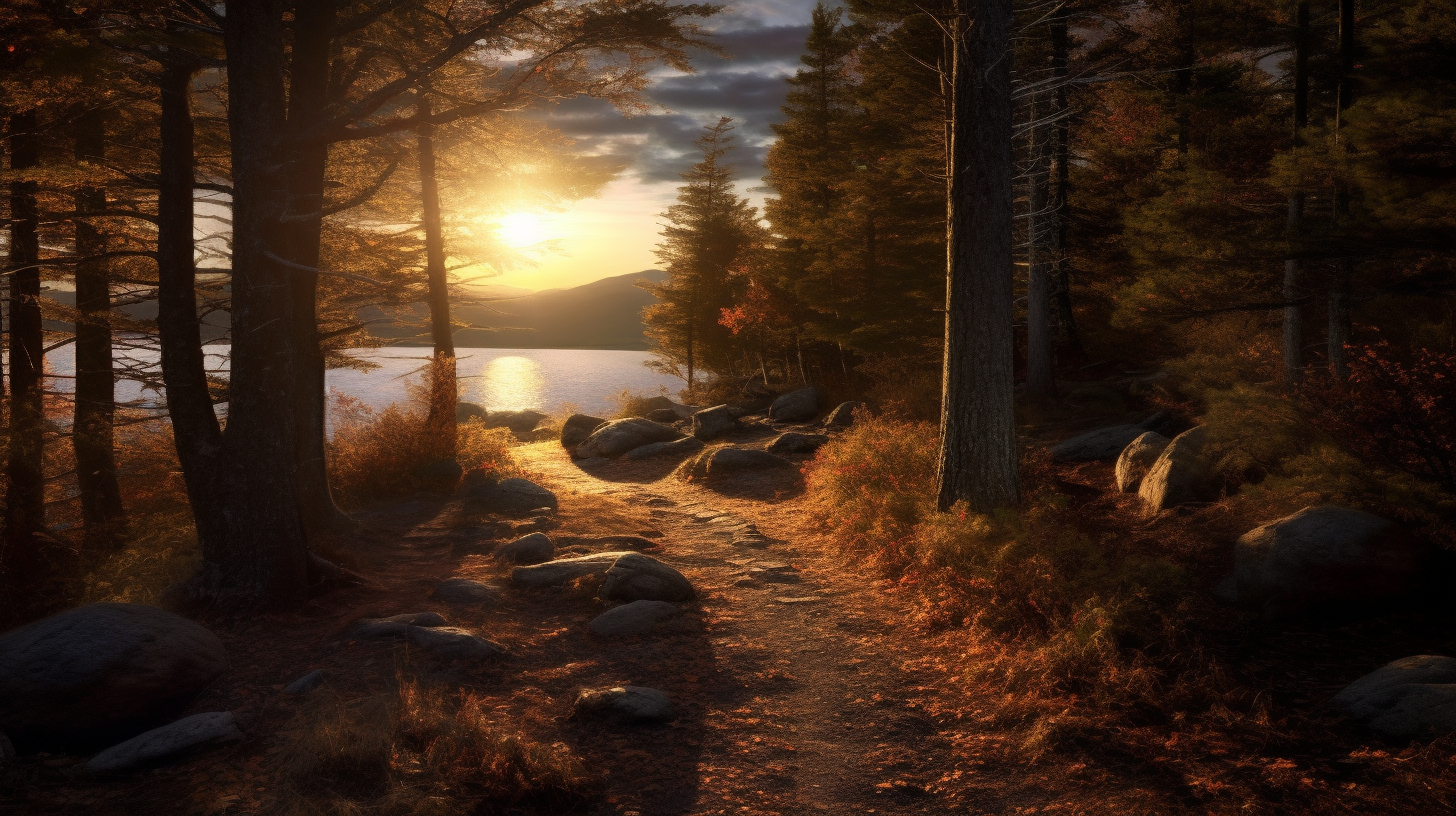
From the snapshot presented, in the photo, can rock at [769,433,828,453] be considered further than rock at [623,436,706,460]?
No

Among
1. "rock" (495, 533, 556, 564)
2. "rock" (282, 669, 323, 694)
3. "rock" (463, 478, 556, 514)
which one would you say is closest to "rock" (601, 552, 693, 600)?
"rock" (495, 533, 556, 564)

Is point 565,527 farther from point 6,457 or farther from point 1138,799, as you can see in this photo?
point 1138,799

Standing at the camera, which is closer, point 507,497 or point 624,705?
point 624,705

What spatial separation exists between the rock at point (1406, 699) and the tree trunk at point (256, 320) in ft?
27.6

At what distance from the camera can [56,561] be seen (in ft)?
26.6

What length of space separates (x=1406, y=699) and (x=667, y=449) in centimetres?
1564

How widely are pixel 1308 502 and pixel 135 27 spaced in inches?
479

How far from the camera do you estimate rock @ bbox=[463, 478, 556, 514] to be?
40.4 ft

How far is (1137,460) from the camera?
32.7 feet

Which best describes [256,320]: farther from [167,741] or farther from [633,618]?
[633,618]

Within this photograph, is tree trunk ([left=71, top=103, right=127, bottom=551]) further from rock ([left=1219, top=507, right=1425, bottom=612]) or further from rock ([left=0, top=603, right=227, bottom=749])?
rock ([left=1219, top=507, right=1425, bottom=612])

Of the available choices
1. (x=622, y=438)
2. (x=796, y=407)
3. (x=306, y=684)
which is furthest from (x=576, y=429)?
(x=306, y=684)

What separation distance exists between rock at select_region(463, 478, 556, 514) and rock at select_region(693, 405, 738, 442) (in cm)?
789

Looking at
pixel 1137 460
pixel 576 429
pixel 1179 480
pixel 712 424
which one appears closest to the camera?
pixel 1179 480
